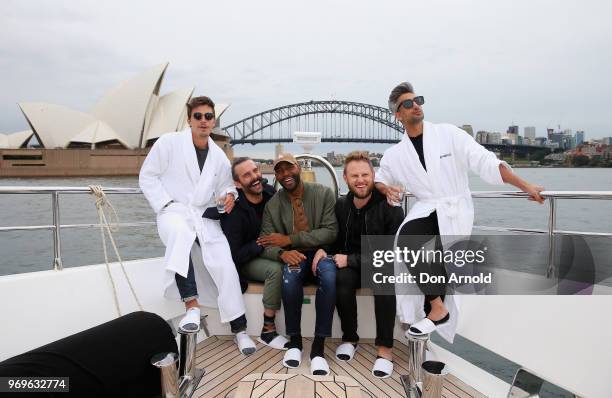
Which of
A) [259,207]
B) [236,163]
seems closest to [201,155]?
[236,163]

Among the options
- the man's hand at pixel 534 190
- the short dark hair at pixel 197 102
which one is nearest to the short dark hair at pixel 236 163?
the short dark hair at pixel 197 102

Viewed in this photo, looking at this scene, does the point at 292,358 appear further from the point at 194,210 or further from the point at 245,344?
the point at 194,210

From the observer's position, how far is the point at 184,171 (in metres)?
2.70

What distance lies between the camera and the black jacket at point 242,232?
2680 millimetres

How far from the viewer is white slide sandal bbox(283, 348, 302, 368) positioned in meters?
2.26

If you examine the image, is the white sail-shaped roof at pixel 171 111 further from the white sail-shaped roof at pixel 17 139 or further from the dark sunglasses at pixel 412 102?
the dark sunglasses at pixel 412 102

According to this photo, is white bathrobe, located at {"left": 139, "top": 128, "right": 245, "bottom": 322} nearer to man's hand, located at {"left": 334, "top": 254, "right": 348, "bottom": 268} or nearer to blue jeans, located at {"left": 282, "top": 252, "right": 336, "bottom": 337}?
blue jeans, located at {"left": 282, "top": 252, "right": 336, "bottom": 337}

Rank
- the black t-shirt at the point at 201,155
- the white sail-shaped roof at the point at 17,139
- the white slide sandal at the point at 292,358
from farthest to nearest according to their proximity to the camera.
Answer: the white sail-shaped roof at the point at 17,139 → the black t-shirt at the point at 201,155 → the white slide sandal at the point at 292,358

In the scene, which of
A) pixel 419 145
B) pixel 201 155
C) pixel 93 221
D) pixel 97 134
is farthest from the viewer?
pixel 97 134

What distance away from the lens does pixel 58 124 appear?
119 ft

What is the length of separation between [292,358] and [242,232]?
2.75 feet

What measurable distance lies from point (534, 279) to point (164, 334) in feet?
6.90

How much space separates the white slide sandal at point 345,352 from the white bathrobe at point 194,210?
62cm

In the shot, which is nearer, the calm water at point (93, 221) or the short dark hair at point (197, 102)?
the short dark hair at point (197, 102)
